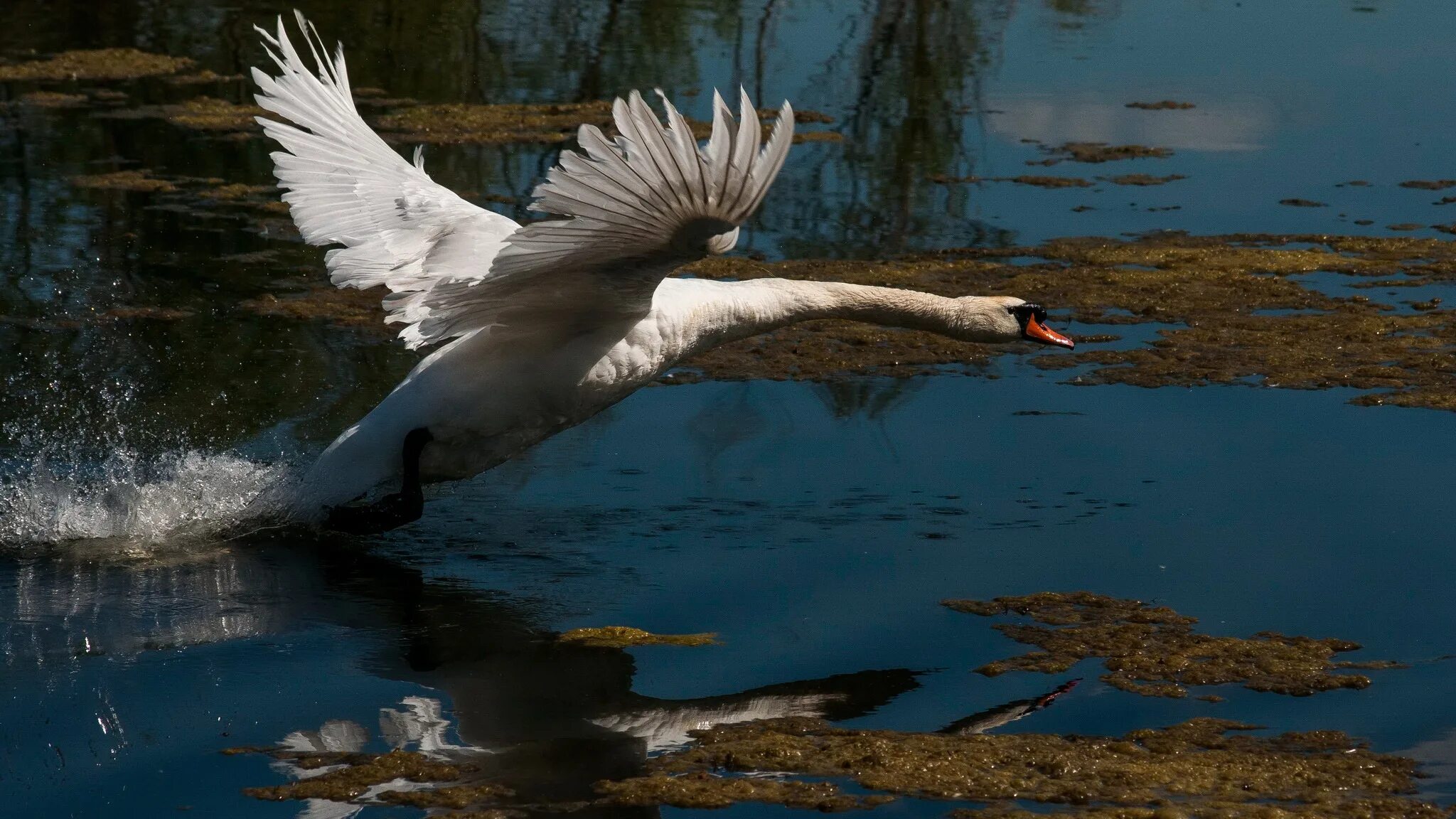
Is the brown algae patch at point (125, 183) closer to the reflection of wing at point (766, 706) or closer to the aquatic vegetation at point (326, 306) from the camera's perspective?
the aquatic vegetation at point (326, 306)

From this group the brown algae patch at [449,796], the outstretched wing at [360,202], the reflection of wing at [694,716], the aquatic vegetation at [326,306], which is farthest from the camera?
the aquatic vegetation at [326,306]

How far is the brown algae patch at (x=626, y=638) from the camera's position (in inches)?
239

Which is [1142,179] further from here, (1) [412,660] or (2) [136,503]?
(1) [412,660]

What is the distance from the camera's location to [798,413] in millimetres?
8641

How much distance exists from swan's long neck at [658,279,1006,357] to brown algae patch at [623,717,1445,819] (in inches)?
80.4

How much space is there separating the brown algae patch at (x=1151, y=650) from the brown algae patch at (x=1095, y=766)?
14.1 inches

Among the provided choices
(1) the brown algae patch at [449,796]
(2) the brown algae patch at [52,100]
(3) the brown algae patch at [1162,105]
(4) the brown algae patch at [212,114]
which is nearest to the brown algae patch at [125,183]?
(4) the brown algae patch at [212,114]

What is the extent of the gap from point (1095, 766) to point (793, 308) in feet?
8.59

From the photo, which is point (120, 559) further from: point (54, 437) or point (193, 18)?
point (193, 18)

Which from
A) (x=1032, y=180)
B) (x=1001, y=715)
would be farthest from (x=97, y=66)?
(x=1001, y=715)

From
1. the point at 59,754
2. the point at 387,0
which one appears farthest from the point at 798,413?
the point at 387,0

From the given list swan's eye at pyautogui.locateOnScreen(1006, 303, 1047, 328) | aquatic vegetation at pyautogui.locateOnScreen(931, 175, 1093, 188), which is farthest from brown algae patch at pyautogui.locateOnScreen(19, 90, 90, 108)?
swan's eye at pyautogui.locateOnScreen(1006, 303, 1047, 328)

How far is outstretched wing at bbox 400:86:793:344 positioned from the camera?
5.09 m

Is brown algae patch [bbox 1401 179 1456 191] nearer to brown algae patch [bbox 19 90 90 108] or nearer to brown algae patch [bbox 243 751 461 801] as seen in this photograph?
brown algae patch [bbox 243 751 461 801]
